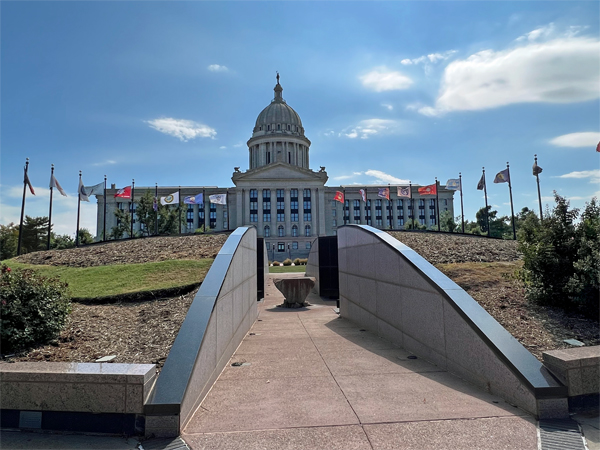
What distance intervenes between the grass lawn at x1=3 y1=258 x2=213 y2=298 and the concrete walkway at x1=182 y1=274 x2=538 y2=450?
6.40 metres

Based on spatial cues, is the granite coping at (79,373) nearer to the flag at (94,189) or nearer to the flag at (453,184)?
the flag at (94,189)

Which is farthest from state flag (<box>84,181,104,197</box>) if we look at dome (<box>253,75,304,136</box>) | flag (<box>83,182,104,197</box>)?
dome (<box>253,75,304,136</box>)

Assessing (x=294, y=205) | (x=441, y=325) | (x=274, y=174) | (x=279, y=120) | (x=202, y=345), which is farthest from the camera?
(x=279, y=120)

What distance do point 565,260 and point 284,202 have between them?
237 ft

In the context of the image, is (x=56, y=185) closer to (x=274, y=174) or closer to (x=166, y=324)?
(x=166, y=324)

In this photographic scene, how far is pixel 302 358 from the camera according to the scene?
7.48 metres

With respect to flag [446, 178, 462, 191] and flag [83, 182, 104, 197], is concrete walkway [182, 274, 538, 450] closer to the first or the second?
flag [83, 182, 104, 197]

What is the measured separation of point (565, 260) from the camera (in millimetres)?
9242

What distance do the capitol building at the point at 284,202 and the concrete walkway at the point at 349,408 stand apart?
5970 cm

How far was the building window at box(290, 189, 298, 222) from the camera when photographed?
80500 mm

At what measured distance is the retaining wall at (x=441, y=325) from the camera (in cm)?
502

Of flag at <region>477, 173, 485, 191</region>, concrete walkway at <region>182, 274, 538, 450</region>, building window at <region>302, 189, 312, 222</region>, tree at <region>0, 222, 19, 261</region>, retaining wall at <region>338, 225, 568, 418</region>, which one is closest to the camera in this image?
concrete walkway at <region>182, 274, 538, 450</region>

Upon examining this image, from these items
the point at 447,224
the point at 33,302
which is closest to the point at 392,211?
the point at 447,224

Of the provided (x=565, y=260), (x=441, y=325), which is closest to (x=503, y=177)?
(x=565, y=260)
